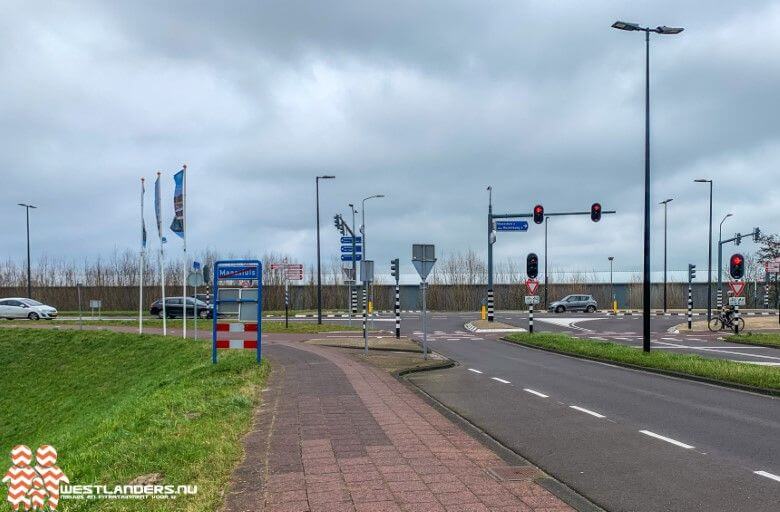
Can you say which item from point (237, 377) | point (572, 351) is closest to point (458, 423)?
point (237, 377)

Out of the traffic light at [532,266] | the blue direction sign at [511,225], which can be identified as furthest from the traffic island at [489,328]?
the traffic light at [532,266]

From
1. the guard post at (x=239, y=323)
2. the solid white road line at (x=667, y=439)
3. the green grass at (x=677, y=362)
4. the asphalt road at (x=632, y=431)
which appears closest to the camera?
the asphalt road at (x=632, y=431)

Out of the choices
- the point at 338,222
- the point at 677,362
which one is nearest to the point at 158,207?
the point at 338,222

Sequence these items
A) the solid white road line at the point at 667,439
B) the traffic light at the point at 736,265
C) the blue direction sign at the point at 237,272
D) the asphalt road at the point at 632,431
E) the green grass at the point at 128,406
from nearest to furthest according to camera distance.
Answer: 1. the asphalt road at the point at 632,431
2. the green grass at the point at 128,406
3. the solid white road line at the point at 667,439
4. the blue direction sign at the point at 237,272
5. the traffic light at the point at 736,265

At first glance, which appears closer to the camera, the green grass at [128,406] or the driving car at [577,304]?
the green grass at [128,406]

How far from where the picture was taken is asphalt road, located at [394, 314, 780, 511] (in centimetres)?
656

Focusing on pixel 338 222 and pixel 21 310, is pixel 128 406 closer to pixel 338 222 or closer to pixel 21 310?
pixel 338 222

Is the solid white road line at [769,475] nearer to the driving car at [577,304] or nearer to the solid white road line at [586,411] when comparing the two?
the solid white road line at [586,411]

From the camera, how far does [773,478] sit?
6.97 metres

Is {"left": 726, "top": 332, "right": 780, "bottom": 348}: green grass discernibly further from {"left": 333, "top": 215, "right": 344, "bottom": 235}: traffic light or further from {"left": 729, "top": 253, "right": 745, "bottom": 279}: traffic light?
{"left": 333, "top": 215, "right": 344, "bottom": 235}: traffic light

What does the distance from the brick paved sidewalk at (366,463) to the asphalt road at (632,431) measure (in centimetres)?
76

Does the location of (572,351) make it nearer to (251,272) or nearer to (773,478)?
(251,272)

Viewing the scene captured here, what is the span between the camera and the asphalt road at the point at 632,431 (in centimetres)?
656

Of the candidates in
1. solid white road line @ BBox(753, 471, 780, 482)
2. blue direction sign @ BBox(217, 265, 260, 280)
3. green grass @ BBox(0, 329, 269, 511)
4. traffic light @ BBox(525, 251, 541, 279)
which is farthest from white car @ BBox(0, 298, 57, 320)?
solid white road line @ BBox(753, 471, 780, 482)
